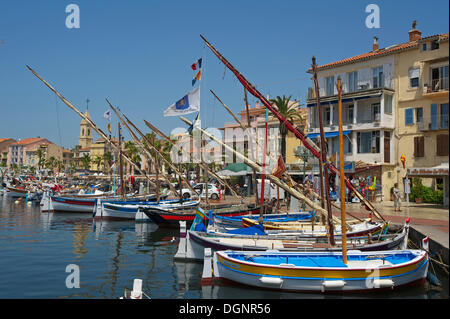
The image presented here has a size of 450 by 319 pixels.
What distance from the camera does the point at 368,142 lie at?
42219 mm

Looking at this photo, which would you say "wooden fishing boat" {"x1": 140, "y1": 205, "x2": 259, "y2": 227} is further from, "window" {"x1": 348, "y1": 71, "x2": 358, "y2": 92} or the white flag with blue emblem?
"window" {"x1": 348, "y1": 71, "x2": 358, "y2": 92}

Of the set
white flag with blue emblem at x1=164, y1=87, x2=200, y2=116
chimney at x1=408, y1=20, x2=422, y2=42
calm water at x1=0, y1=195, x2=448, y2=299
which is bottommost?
calm water at x1=0, y1=195, x2=448, y2=299

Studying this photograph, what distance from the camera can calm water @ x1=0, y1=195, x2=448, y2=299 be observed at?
14750 mm

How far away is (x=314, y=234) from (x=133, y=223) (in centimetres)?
1932

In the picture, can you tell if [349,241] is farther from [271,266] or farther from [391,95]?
[391,95]

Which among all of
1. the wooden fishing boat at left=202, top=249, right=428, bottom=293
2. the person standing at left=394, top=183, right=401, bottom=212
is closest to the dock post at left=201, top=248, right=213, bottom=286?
the wooden fishing boat at left=202, top=249, right=428, bottom=293

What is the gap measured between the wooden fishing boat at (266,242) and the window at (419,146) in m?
19.5

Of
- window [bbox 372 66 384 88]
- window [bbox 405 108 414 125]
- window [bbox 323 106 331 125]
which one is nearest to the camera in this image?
window [bbox 405 108 414 125]

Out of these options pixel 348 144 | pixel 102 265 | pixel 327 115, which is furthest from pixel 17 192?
pixel 102 265

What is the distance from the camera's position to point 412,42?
136ft

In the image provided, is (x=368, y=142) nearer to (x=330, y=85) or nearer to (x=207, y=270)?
(x=330, y=85)

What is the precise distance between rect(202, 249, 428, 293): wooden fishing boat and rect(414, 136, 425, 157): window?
23.1m

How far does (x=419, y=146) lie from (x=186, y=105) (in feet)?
79.0
